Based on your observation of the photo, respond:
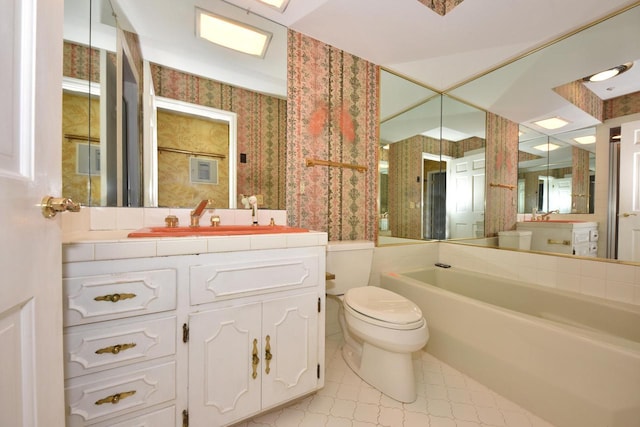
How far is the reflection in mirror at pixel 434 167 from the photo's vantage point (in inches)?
97.7

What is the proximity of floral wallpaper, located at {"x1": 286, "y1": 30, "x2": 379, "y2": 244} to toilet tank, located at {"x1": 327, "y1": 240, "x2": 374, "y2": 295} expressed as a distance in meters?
0.26

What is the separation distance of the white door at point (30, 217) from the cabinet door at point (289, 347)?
67 centimetres

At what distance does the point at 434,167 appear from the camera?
2.77m

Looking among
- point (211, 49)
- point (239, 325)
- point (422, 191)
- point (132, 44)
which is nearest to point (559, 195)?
point (422, 191)

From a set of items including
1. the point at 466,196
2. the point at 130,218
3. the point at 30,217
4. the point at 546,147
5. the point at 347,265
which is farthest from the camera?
the point at 466,196

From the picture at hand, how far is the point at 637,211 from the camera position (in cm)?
154

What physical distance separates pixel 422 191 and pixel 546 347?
5.82 ft

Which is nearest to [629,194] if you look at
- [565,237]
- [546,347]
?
[565,237]

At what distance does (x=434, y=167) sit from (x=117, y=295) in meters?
2.88

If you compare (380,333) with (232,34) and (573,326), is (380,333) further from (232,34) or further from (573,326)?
(232,34)

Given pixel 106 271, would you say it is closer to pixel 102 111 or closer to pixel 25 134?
pixel 25 134

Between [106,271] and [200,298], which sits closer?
[106,271]

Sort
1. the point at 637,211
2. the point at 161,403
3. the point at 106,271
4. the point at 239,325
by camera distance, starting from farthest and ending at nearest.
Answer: the point at 637,211 → the point at 239,325 → the point at 161,403 → the point at 106,271

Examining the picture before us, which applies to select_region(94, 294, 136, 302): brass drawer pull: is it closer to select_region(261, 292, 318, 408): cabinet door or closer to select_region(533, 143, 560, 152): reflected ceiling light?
select_region(261, 292, 318, 408): cabinet door
